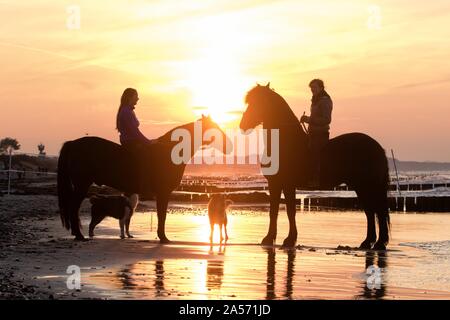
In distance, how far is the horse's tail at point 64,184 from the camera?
660 inches

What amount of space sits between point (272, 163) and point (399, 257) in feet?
11.1

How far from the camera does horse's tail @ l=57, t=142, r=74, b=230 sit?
16766 mm

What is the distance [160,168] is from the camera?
16.8 m

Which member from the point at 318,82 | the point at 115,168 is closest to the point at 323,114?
the point at 318,82

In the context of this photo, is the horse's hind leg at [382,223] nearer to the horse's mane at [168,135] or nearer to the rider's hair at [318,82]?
the rider's hair at [318,82]

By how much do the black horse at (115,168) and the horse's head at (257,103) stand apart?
47.2 inches

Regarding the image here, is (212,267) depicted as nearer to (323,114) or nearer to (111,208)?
(323,114)

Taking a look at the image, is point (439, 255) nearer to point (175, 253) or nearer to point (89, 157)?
point (175, 253)

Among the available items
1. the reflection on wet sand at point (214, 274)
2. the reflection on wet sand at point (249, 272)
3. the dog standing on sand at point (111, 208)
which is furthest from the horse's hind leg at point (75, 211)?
the reflection on wet sand at point (214, 274)

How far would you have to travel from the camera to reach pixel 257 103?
654 inches

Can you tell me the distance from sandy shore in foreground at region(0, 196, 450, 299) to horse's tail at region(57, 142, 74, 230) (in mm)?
654

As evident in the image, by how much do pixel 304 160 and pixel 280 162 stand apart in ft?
1.67
